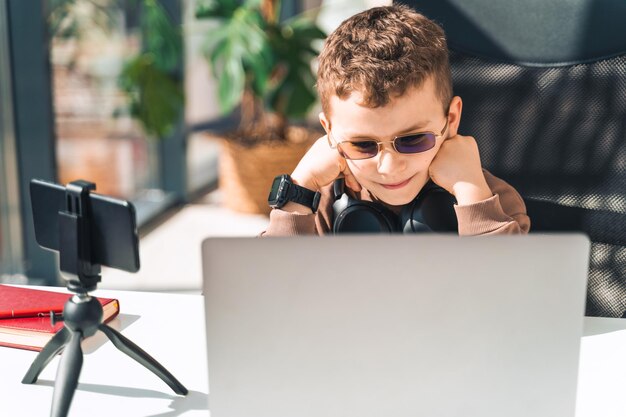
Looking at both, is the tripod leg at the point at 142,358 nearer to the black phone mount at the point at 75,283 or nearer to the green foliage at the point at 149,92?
the black phone mount at the point at 75,283

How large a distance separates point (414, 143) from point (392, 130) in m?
0.04

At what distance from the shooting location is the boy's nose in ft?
3.72

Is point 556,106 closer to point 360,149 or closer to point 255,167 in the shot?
point 360,149

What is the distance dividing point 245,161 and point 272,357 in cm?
348

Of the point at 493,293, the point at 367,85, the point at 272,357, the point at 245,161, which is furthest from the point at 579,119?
the point at 245,161

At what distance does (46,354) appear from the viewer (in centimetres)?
89

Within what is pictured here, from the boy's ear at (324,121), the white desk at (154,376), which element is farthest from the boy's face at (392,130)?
the white desk at (154,376)

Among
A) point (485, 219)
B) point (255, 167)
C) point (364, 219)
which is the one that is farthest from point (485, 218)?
point (255, 167)

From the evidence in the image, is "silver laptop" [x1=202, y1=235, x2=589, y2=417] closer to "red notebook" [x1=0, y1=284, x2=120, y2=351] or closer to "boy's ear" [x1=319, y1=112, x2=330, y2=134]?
"red notebook" [x1=0, y1=284, x2=120, y2=351]

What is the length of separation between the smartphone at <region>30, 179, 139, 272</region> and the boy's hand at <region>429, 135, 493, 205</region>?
61 centimetres

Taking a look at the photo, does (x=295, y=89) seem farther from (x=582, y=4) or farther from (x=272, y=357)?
(x=272, y=357)

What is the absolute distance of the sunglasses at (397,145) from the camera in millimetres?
1125

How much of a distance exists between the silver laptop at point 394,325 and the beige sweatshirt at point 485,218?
50 cm

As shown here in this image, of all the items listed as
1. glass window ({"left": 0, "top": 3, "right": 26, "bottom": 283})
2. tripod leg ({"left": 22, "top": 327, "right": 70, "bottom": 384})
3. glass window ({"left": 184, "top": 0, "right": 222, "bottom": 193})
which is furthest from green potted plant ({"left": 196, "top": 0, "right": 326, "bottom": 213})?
tripod leg ({"left": 22, "top": 327, "right": 70, "bottom": 384})
